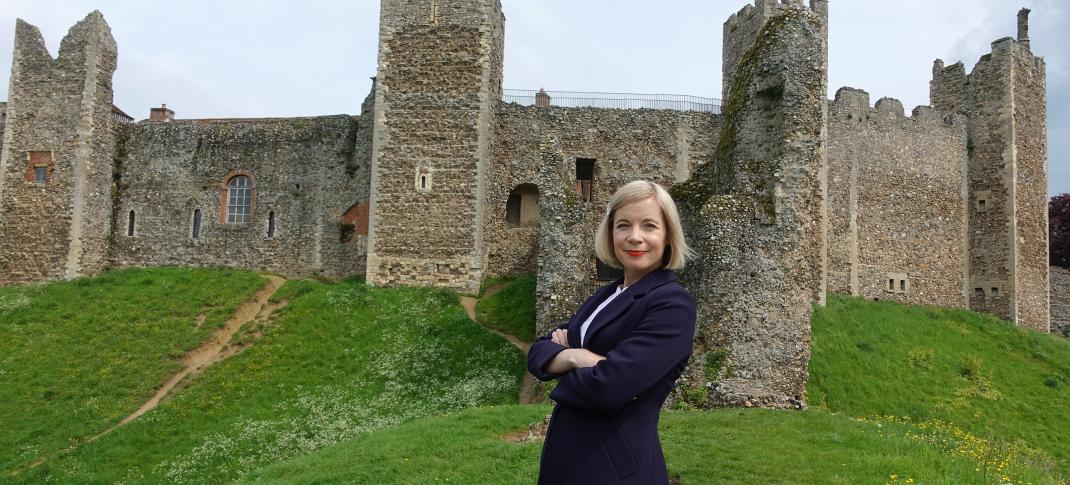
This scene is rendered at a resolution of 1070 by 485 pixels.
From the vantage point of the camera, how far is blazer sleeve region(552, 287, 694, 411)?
3283 mm

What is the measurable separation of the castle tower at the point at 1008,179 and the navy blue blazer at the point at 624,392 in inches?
1285

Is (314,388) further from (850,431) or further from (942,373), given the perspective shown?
(942,373)

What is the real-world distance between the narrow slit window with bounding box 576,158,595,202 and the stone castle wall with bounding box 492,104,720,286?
171mm

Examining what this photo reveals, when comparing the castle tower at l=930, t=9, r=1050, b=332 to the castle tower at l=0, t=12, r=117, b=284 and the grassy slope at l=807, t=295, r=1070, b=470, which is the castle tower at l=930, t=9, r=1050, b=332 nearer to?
the grassy slope at l=807, t=295, r=1070, b=470

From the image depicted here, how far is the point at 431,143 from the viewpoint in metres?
24.2

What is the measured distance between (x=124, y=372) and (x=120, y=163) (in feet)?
45.3

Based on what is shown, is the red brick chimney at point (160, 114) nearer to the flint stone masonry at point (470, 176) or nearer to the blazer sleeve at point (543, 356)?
the flint stone masonry at point (470, 176)

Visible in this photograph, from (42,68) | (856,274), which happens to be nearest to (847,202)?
(856,274)

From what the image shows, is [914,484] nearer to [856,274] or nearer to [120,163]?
[856,274]

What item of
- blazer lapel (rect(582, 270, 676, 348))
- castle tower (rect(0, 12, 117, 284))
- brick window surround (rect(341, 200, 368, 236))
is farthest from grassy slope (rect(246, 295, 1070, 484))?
castle tower (rect(0, 12, 117, 284))

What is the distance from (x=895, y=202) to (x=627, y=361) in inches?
1212

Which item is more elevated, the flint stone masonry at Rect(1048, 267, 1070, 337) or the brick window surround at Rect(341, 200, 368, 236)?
the brick window surround at Rect(341, 200, 368, 236)

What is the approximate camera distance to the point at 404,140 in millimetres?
24234

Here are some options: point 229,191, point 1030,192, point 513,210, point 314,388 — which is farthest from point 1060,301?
point 229,191
